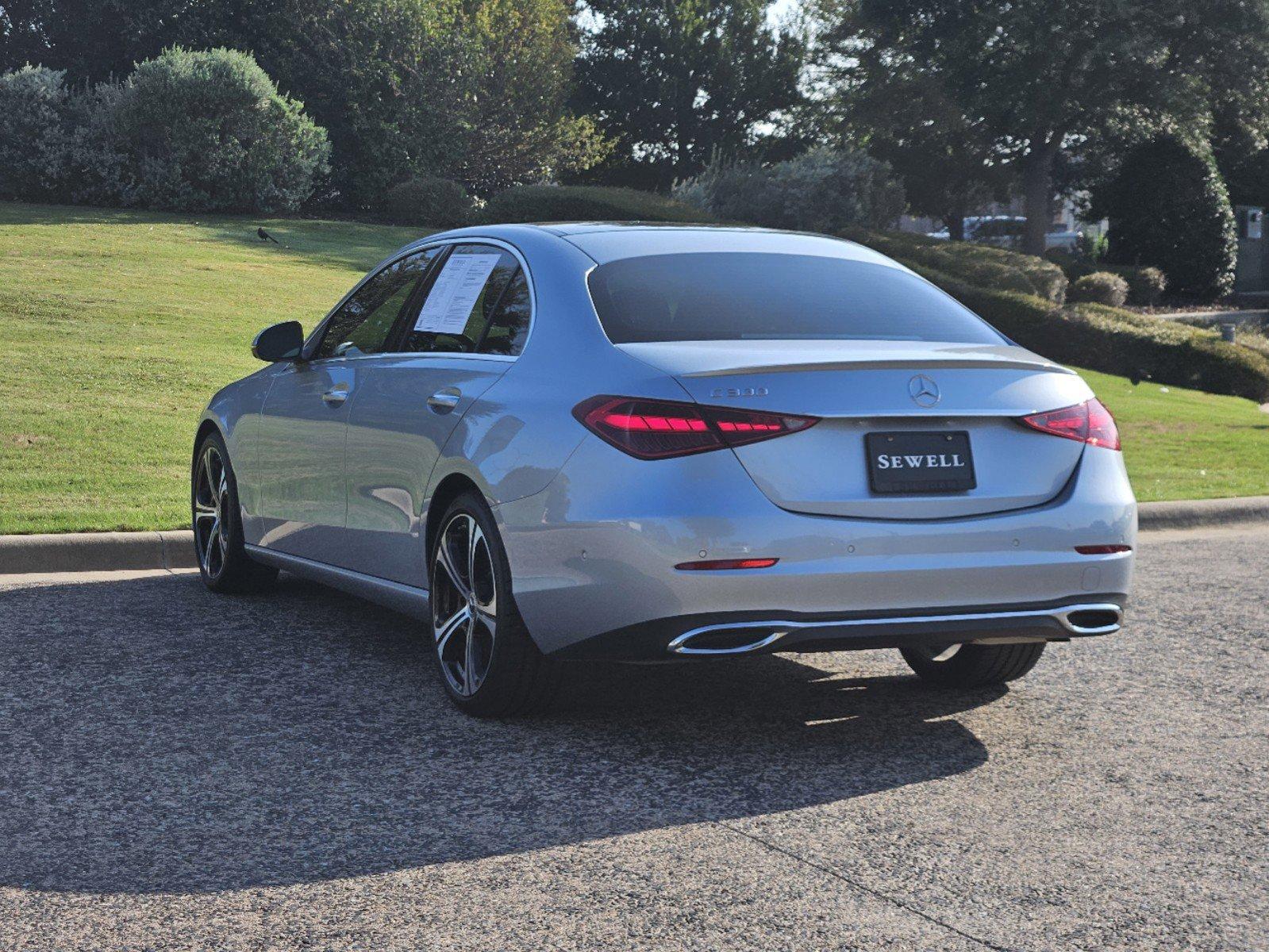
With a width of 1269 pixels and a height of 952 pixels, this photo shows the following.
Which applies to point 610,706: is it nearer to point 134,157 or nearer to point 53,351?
point 53,351

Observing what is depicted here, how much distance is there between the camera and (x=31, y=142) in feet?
109

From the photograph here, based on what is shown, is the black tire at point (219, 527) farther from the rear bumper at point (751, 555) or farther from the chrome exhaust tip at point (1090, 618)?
the chrome exhaust tip at point (1090, 618)

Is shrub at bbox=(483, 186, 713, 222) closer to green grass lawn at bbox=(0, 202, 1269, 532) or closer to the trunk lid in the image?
green grass lawn at bbox=(0, 202, 1269, 532)

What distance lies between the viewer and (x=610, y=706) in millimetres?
5695

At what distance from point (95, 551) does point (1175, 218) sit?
36.7 m

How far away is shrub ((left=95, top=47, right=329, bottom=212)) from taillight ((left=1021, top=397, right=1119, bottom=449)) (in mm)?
29110

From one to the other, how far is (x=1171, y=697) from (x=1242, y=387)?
18.2 m

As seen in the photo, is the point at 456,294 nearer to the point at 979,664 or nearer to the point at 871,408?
the point at 871,408

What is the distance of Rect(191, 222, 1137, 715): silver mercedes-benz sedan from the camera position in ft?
15.3

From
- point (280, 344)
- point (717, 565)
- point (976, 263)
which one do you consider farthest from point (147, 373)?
point (976, 263)

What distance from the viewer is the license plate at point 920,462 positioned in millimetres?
4766

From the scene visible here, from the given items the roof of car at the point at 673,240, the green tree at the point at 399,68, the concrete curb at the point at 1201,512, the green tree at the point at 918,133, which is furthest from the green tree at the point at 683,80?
the roof of car at the point at 673,240

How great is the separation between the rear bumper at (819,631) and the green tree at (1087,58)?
37879 millimetres

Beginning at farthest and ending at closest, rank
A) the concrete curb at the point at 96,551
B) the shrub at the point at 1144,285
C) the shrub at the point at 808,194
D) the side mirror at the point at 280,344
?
the shrub at the point at 1144,285
the shrub at the point at 808,194
the concrete curb at the point at 96,551
the side mirror at the point at 280,344
